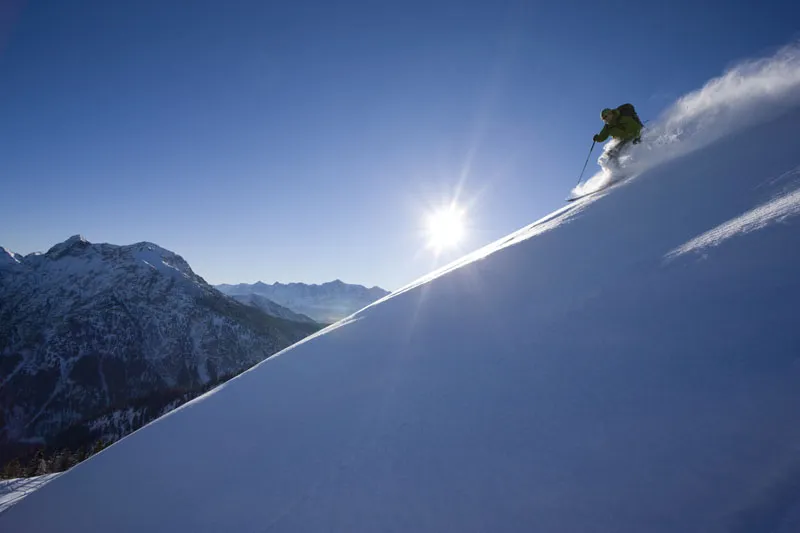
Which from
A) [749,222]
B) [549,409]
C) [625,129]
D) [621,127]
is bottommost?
[549,409]

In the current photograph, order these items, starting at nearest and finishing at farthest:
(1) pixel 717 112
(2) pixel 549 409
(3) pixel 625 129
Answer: (2) pixel 549 409 < (1) pixel 717 112 < (3) pixel 625 129

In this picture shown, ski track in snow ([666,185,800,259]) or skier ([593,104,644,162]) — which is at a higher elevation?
skier ([593,104,644,162])

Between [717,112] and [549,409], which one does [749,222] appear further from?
[717,112]

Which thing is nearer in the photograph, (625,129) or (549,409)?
(549,409)

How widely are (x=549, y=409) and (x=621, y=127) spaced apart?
11.7 metres

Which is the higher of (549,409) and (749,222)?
(749,222)

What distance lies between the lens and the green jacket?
1169cm

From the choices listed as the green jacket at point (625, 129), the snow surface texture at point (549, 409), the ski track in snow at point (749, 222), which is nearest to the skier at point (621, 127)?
the green jacket at point (625, 129)

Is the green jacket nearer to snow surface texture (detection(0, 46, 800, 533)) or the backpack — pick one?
the backpack

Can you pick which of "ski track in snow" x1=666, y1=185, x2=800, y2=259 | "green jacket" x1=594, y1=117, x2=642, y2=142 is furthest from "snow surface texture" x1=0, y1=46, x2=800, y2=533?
"green jacket" x1=594, y1=117, x2=642, y2=142

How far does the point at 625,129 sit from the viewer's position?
11.8 metres

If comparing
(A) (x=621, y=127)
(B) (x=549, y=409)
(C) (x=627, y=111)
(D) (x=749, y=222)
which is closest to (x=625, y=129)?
(A) (x=621, y=127)

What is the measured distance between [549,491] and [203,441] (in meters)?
5.03

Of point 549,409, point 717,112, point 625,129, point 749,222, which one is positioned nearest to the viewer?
point 549,409
